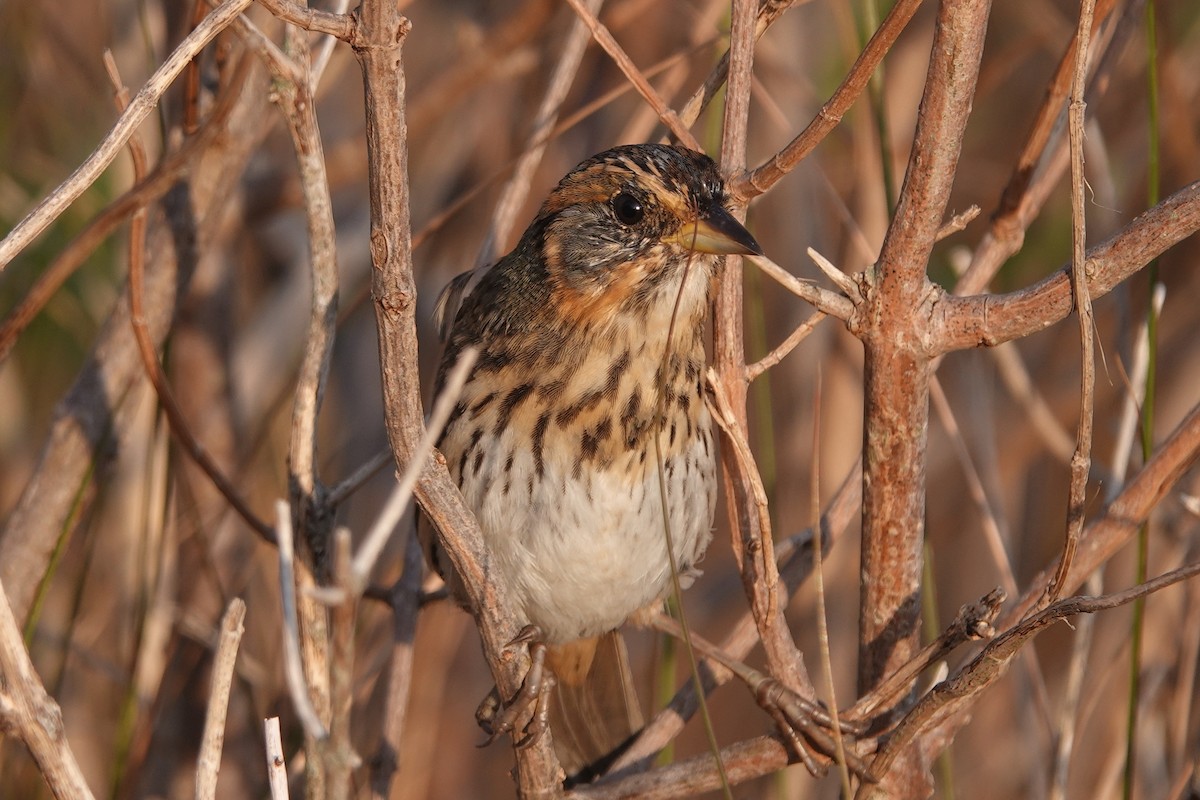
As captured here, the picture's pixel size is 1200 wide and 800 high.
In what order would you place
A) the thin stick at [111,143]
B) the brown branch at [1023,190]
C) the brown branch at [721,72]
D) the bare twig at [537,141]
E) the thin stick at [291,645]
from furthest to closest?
the bare twig at [537,141] → the brown branch at [1023,190] → the brown branch at [721,72] → the thin stick at [111,143] → the thin stick at [291,645]

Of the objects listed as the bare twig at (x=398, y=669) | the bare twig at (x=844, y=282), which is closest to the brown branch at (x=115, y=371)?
the bare twig at (x=398, y=669)

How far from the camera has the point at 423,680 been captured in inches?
148

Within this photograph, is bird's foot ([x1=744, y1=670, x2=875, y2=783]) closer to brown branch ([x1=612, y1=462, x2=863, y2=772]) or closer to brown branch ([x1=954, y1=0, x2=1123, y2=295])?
brown branch ([x1=612, y1=462, x2=863, y2=772])

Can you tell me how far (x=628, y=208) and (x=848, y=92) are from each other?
0.59 m

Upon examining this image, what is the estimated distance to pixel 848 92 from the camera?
5.90ft

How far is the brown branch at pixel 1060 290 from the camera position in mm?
1711

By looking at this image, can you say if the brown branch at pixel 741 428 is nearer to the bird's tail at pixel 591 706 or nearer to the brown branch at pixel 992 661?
the brown branch at pixel 992 661

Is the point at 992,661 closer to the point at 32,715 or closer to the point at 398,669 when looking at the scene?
the point at 32,715

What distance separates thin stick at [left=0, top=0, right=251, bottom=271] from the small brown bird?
0.84m

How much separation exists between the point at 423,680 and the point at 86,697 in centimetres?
86

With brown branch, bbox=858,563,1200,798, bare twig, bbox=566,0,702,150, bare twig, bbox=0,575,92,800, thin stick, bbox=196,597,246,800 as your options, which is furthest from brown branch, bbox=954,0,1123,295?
bare twig, bbox=0,575,92,800

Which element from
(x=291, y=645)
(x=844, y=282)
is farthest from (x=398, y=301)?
(x=844, y=282)

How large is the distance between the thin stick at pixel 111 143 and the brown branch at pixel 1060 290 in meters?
0.99

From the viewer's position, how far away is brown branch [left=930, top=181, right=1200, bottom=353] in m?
1.71
